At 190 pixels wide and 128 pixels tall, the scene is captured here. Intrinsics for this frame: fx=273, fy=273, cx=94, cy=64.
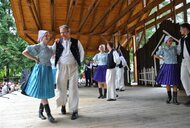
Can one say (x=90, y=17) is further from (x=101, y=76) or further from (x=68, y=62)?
(x=68, y=62)

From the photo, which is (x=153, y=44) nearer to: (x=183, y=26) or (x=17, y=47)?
(x=183, y=26)

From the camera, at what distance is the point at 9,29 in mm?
23016

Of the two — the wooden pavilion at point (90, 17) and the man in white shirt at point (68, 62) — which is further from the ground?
the wooden pavilion at point (90, 17)

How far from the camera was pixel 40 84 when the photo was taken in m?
3.59

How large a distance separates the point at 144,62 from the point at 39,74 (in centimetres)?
798

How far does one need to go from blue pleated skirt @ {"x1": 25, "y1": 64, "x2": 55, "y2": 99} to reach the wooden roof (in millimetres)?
6475

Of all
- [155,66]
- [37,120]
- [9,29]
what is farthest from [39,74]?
[9,29]

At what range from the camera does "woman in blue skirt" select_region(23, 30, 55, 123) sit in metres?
3.59

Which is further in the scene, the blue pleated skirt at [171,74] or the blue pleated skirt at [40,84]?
the blue pleated skirt at [171,74]

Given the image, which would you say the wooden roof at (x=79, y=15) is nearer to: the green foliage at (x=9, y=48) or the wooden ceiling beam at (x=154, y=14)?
the wooden ceiling beam at (x=154, y=14)

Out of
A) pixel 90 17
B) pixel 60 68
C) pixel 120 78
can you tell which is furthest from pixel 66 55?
pixel 90 17

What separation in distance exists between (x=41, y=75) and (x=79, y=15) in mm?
9993

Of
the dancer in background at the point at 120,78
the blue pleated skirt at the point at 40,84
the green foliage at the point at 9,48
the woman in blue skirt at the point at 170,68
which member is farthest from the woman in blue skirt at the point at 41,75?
the green foliage at the point at 9,48

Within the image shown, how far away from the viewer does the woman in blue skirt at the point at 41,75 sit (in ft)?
11.8
